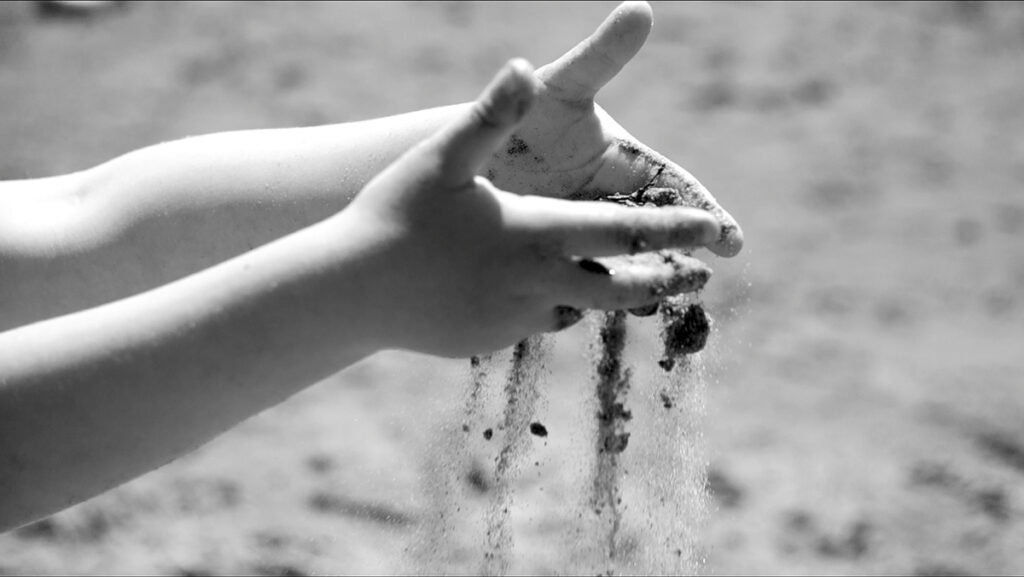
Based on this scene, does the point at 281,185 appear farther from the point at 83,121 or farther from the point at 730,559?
the point at 83,121

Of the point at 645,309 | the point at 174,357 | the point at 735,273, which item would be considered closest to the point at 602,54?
the point at 645,309

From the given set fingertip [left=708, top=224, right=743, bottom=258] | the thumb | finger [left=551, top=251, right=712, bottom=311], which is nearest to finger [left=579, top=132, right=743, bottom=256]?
fingertip [left=708, top=224, right=743, bottom=258]

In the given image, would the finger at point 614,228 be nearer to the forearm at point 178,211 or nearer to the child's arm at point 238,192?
the child's arm at point 238,192

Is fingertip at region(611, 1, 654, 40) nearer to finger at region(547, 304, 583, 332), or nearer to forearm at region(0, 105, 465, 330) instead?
forearm at region(0, 105, 465, 330)

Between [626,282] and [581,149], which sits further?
[581,149]

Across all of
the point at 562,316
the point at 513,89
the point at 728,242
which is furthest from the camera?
the point at 728,242

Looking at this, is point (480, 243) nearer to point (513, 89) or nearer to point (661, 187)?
point (513, 89)

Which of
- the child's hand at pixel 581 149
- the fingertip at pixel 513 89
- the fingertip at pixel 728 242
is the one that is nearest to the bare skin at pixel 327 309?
the fingertip at pixel 513 89

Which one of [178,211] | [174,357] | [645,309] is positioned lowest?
[174,357]
